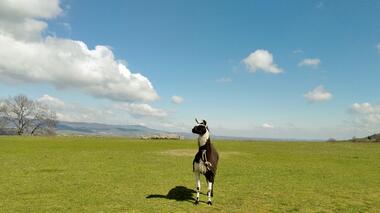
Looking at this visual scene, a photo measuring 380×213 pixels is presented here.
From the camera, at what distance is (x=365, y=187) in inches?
882

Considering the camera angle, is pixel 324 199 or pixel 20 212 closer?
pixel 20 212

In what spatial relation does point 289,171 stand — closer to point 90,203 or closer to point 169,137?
point 90,203

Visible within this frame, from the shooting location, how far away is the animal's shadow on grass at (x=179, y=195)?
1733cm

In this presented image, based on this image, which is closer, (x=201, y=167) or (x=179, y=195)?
(x=201, y=167)

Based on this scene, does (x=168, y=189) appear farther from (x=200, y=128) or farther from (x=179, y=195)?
(x=200, y=128)

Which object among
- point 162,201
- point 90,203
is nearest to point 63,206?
point 90,203

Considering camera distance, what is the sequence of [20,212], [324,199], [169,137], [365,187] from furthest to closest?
1. [169,137]
2. [365,187]
3. [324,199]
4. [20,212]

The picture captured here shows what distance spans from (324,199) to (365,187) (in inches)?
230

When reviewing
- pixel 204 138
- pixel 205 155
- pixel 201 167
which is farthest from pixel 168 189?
pixel 204 138

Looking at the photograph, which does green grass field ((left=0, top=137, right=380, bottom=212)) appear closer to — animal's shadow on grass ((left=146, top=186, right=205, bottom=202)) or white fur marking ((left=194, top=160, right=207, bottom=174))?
animal's shadow on grass ((left=146, top=186, right=205, bottom=202))

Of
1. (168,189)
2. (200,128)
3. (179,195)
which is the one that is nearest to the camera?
(200,128)

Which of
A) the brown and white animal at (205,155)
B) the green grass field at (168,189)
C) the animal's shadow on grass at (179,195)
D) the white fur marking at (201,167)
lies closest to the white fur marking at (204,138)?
the brown and white animal at (205,155)

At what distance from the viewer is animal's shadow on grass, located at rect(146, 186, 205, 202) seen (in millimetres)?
17328

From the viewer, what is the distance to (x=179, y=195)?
1808 centimetres
